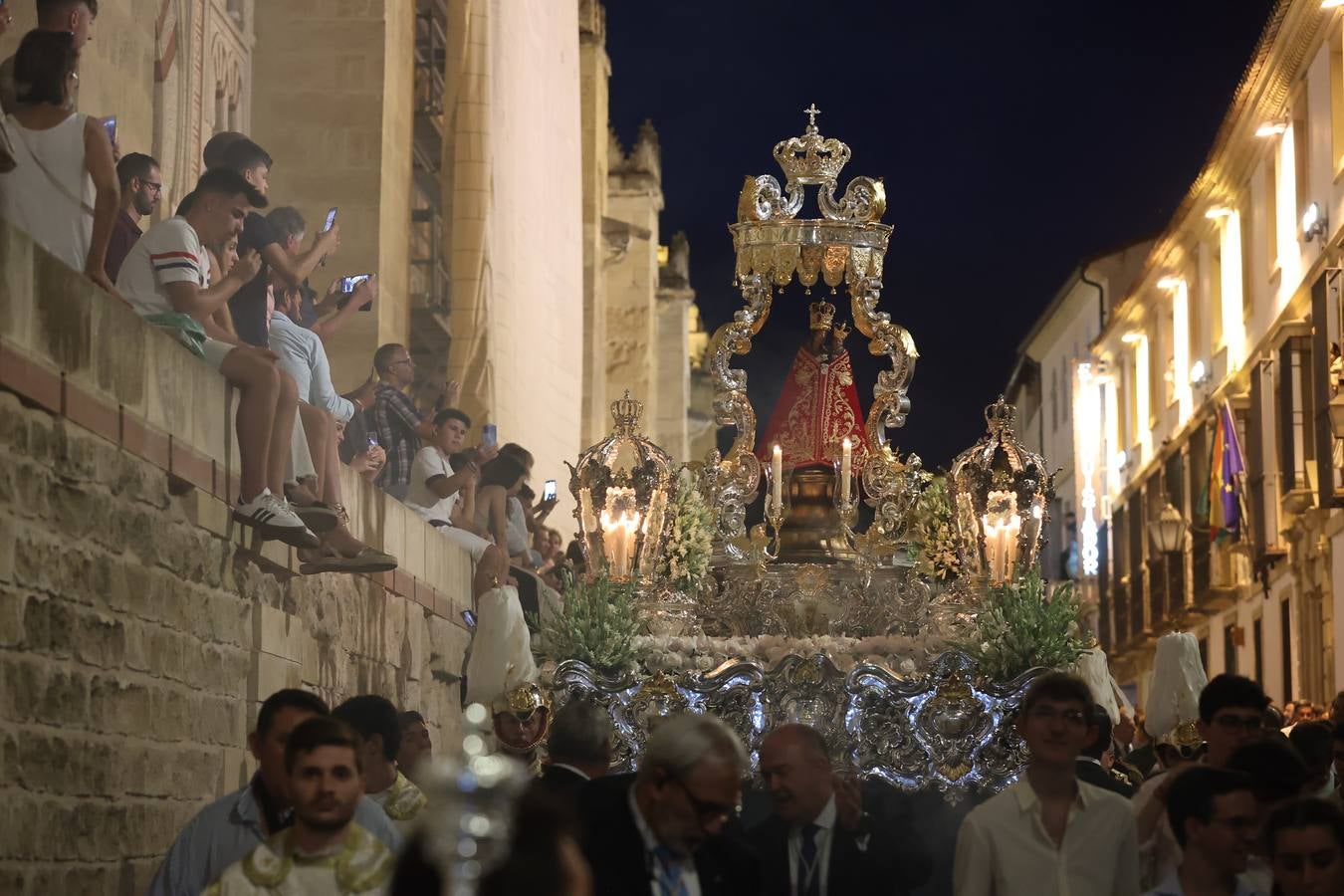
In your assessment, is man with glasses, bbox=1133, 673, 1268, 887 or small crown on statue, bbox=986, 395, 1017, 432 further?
small crown on statue, bbox=986, 395, 1017, 432

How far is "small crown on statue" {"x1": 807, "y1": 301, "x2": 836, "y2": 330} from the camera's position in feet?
46.1

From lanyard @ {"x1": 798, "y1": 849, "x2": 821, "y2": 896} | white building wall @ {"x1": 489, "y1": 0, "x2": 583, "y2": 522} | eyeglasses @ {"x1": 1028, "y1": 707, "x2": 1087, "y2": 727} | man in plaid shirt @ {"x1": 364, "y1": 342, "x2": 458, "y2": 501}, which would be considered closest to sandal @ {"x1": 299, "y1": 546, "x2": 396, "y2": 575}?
man in plaid shirt @ {"x1": 364, "y1": 342, "x2": 458, "y2": 501}

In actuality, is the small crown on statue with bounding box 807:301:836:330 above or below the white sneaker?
above

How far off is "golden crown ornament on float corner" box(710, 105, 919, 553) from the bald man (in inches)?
307

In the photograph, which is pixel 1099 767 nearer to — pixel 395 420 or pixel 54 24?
pixel 54 24

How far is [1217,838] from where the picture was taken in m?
5.79

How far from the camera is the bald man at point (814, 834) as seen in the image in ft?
19.5

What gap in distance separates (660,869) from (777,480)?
27.9 ft

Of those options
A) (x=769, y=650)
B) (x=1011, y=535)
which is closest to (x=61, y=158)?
(x=769, y=650)

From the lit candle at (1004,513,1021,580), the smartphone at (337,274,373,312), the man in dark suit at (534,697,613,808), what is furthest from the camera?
the smartphone at (337,274,373,312)

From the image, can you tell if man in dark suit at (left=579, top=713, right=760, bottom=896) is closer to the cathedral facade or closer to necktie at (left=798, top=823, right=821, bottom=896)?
necktie at (left=798, top=823, right=821, bottom=896)

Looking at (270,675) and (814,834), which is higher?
(270,675)

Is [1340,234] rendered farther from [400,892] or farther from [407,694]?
[400,892]

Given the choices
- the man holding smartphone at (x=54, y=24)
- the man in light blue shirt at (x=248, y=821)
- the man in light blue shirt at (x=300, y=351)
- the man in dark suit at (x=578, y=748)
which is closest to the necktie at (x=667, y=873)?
the man in light blue shirt at (x=248, y=821)
